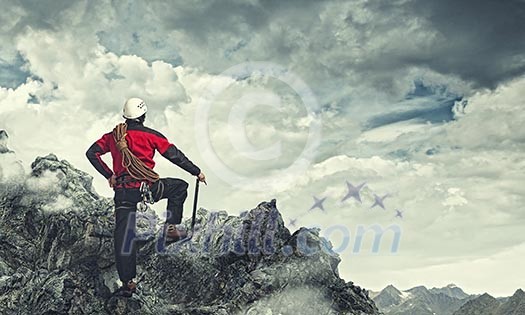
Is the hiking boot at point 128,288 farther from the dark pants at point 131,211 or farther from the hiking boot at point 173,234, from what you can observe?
the hiking boot at point 173,234

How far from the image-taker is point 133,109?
20.8m

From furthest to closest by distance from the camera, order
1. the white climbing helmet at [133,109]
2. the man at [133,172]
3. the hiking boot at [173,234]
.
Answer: the hiking boot at [173,234], the white climbing helmet at [133,109], the man at [133,172]

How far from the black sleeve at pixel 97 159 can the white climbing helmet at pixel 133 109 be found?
182 cm

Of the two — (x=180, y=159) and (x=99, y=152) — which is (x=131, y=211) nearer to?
(x=99, y=152)

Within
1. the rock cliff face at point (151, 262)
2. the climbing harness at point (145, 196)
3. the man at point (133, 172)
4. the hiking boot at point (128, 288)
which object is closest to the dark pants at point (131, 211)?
the man at point (133, 172)

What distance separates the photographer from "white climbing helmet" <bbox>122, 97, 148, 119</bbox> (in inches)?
820

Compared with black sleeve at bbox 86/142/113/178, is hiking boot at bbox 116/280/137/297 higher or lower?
lower

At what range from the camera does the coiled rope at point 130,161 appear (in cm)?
2047

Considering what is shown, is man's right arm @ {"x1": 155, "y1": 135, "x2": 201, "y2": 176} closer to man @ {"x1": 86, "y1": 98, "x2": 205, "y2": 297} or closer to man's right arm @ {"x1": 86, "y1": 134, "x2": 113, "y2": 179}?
man @ {"x1": 86, "y1": 98, "x2": 205, "y2": 297}

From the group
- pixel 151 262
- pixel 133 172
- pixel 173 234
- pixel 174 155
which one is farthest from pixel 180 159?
pixel 151 262

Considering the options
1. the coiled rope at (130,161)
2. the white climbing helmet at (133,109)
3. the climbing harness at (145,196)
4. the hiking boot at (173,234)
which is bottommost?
the hiking boot at (173,234)

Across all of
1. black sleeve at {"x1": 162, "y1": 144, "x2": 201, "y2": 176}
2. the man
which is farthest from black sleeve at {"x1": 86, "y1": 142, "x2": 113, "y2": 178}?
black sleeve at {"x1": 162, "y1": 144, "x2": 201, "y2": 176}

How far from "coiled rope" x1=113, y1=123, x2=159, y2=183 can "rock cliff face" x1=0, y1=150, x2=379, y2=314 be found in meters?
5.84

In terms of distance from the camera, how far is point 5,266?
31.1 m
